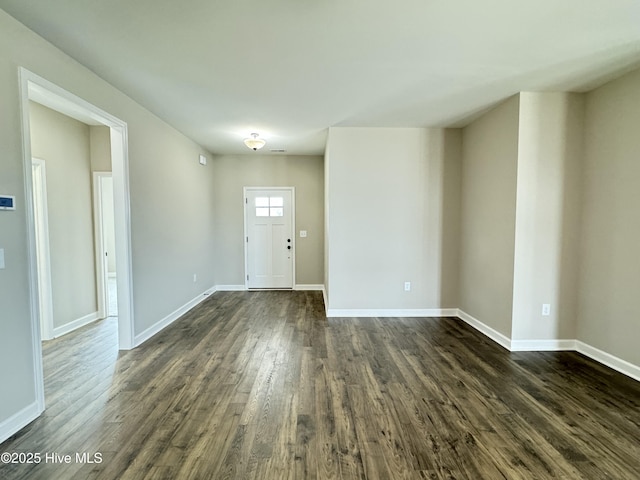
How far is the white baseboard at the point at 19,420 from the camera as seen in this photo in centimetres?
177

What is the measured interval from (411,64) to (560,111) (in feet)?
6.05

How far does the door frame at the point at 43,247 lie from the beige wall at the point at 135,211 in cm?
112

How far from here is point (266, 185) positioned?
231 inches

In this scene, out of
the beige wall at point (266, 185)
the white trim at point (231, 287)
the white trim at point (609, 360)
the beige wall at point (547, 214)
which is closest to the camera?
the white trim at point (609, 360)

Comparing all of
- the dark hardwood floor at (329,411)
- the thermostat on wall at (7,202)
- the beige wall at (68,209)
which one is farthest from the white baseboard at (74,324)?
the thermostat on wall at (7,202)

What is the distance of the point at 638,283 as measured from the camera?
8.19 ft

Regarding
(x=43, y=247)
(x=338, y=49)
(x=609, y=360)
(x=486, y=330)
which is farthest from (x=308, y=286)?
(x=338, y=49)

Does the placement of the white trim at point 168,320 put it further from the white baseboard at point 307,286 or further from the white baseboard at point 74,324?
the white baseboard at point 307,286

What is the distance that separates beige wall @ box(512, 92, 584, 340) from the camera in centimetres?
301

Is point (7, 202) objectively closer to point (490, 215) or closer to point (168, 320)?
point (168, 320)

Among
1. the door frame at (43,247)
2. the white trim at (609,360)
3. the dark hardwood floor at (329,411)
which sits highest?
the door frame at (43,247)

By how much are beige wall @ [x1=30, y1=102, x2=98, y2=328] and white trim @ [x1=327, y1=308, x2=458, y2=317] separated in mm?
3382

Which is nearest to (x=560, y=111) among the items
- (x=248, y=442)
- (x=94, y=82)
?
(x=248, y=442)

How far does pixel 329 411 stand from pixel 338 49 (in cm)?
267
